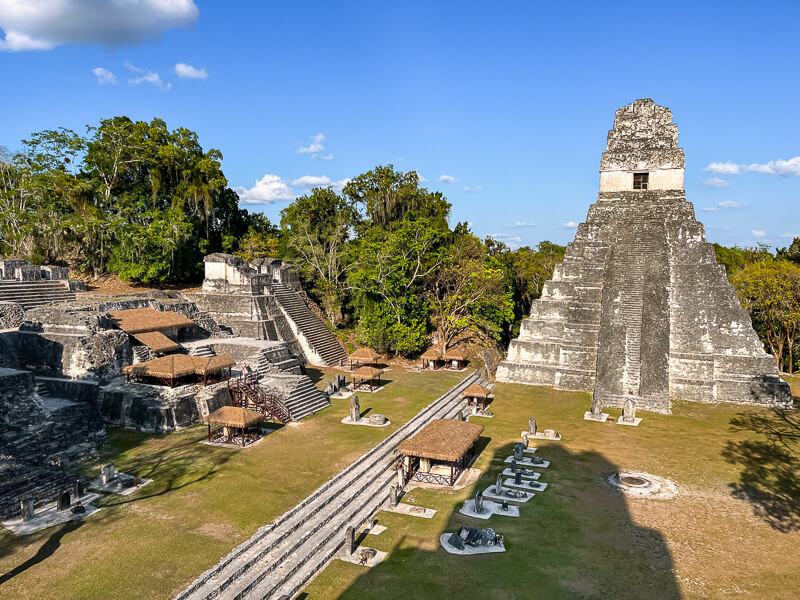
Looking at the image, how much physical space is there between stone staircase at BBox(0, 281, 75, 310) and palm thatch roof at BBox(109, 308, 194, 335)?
226 inches

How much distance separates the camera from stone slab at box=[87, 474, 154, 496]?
16.3 metres

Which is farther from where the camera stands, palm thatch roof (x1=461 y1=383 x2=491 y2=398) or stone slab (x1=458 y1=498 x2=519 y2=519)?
palm thatch roof (x1=461 y1=383 x2=491 y2=398)

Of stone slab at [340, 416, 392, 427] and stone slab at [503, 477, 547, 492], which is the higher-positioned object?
stone slab at [340, 416, 392, 427]

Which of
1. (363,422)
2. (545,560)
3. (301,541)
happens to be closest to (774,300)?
(363,422)

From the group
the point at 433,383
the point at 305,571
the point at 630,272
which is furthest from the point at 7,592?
the point at 630,272

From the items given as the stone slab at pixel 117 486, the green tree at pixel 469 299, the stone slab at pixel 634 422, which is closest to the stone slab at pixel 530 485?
the stone slab at pixel 634 422

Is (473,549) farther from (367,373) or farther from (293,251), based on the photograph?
(293,251)

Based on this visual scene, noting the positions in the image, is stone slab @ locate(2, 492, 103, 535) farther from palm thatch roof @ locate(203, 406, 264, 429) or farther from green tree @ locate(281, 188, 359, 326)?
green tree @ locate(281, 188, 359, 326)

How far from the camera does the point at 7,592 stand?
37.7 ft

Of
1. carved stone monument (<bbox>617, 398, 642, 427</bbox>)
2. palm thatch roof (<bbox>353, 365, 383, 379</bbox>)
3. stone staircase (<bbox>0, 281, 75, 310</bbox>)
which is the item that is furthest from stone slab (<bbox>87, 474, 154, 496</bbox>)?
carved stone monument (<bbox>617, 398, 642, 427</bbox>)

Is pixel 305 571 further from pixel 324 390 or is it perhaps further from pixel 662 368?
pixel 662 368

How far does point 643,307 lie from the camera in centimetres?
2983

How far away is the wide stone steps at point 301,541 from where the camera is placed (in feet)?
39.4

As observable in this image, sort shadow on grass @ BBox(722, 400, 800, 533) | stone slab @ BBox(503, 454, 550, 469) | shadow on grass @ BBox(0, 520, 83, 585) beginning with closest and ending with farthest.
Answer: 1. shadow on grass @ BBox(0, 520, 83, 585)
2. shadow on grass @ BBox(722, 400, 800, 533)
3. stone slab @ BBox(503, 454, 550, 469)
